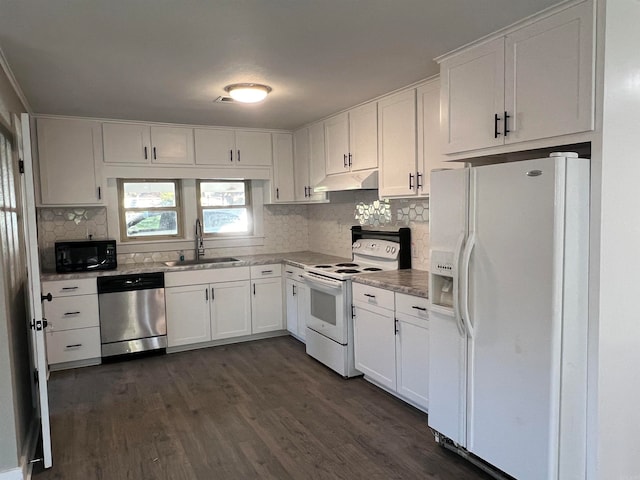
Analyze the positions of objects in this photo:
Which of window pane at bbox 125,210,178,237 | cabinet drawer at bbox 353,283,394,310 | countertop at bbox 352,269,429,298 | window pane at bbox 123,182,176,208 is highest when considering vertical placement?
window pane at bbox 123,182,176,208

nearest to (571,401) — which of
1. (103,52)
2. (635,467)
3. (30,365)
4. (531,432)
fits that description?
(531,432)

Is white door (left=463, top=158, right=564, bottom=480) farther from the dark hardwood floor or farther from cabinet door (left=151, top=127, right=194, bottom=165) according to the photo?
cabinet door (left=151, top=127, right=194, bottom=165)

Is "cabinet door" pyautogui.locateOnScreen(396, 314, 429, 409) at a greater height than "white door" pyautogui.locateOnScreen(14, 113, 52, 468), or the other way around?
"white door" pyautogui.locateOnScreen(14, 113, 52, 468)

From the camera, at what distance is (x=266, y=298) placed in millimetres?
5008

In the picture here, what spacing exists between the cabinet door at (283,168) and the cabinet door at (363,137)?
1266mm

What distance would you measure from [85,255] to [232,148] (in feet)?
6.12

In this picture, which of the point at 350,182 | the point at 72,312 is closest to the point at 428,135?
the point at 350,182

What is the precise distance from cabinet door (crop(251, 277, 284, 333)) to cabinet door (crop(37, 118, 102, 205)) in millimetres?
1842

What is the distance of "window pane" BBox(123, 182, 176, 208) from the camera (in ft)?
16.3

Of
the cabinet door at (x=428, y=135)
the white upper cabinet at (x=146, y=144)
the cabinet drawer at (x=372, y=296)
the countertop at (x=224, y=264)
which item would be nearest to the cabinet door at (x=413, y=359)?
the cabinet drawer at (x=372, y=296)

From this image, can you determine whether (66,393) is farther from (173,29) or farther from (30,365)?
(173,29)

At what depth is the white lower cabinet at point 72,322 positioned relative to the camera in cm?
411

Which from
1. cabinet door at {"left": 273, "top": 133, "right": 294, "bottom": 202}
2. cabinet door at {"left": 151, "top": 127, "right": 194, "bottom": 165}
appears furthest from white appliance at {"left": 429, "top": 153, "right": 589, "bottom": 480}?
cabinet door at {"left": 151, "top": 127, "right": 194, "bottom": 165}

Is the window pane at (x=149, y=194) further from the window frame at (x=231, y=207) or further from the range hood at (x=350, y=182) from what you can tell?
the range hood at (x=350, y=182)
